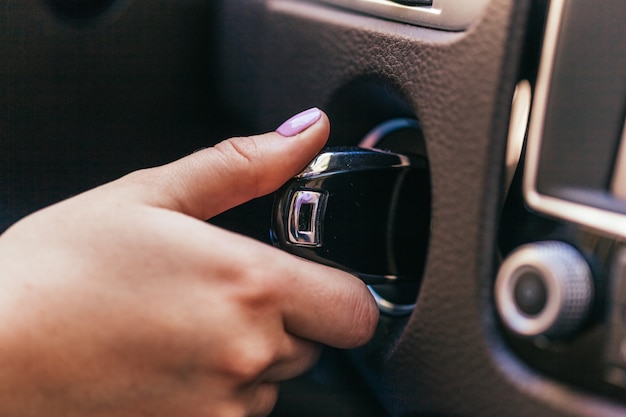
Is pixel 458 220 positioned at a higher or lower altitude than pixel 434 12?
lower

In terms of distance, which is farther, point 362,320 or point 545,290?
point 362,320

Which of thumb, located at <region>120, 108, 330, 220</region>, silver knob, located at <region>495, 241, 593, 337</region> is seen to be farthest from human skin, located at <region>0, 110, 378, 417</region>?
silver knob, located at <region>495, 241, 593, 337</region>

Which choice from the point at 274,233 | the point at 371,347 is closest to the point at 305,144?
the point at 274,233

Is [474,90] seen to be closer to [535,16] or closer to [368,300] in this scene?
[535,16]

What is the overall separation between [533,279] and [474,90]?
12 centimetres

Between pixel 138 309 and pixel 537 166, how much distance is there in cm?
27

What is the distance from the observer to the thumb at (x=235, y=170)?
0.46 metres

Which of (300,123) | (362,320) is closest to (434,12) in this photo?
(300,123)

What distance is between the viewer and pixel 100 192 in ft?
1.49

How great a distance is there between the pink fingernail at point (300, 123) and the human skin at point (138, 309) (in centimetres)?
10

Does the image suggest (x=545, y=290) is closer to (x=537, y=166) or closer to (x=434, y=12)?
(x=537, y=166)

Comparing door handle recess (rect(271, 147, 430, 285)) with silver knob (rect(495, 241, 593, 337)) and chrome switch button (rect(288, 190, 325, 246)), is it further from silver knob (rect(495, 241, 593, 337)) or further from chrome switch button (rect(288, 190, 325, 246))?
silver knob (rect(495, 241, 593, 337))

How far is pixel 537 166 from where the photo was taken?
1.31 ft

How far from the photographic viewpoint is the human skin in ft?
1.34
